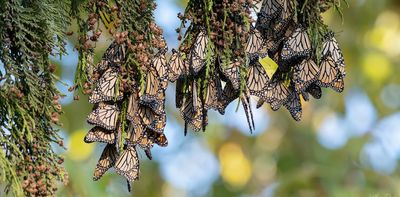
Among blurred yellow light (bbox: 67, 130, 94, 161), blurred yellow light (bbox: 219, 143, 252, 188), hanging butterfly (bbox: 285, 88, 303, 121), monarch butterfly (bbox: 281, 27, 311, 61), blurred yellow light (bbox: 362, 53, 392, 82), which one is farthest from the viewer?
blurred yellow light (bbox: 219, 143, 252, 188)

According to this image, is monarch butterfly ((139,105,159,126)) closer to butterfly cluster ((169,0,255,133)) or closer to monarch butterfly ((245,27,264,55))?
butterfly cluster ((169,0,255,133))

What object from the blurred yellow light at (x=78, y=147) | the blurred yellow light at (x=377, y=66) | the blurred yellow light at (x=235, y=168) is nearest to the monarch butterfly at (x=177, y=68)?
the blurred yellow light at (x=78, y=147)

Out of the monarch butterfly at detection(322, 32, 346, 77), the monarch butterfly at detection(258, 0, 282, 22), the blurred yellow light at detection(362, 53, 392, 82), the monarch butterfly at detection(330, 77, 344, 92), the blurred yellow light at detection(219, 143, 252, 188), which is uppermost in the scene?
the blurred yellow light at detection(362, 53, 392, 82)

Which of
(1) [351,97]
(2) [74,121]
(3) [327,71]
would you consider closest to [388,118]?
(1) [351,97]

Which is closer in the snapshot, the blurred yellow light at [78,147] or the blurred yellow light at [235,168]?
the blurred yellow light at [78,147]

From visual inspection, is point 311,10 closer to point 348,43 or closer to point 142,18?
point 142,18

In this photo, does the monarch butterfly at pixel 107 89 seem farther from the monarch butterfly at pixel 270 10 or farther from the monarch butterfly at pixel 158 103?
the monarch butterfly at pixel 270 10

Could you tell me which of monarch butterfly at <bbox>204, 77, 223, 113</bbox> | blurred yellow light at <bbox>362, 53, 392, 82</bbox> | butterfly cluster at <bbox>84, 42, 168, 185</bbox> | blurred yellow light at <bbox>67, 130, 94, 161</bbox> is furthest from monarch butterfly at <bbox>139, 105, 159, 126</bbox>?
blurred yellow light at <bbox>362, 53, 392, 82</bbox>
